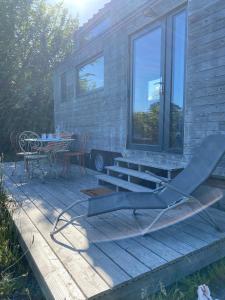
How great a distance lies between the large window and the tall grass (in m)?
2.25

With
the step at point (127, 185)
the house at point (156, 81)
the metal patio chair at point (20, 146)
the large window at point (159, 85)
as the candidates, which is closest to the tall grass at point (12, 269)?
the step at point (127, 185)

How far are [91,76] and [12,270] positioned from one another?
4.77 m

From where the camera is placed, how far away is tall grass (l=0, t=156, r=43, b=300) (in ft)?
5.98

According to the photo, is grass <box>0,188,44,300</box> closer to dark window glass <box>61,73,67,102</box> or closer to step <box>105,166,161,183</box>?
step <box>105,166,161,183</box>

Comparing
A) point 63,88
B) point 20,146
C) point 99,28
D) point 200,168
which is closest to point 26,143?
point 20,146

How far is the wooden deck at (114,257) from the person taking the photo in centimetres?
162

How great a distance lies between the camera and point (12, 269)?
2.18 m

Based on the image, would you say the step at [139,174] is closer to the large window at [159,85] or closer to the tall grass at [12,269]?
the large window at [159,85]

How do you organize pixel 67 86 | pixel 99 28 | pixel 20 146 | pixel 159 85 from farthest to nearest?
pixel 99 28, pixel 67 86, pixel 20 146, pixel 159 85

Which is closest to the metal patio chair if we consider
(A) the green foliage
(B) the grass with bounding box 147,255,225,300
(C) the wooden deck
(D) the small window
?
(D) the small window

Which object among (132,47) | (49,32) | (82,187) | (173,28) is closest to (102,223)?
(82,187)

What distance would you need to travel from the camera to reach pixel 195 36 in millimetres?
3160

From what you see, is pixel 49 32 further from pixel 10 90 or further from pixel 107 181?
pixel 107 181

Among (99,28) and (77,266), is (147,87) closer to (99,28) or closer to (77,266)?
(77,266)
